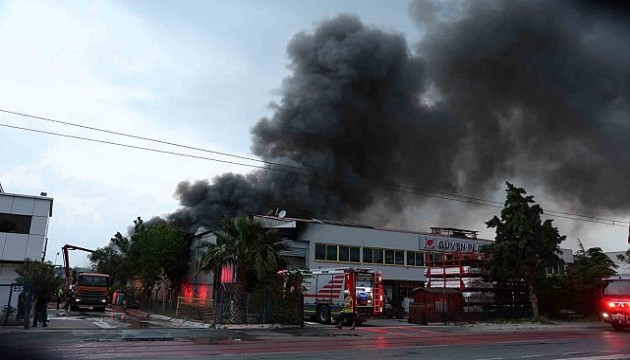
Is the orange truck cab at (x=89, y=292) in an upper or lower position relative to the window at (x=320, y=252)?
lower

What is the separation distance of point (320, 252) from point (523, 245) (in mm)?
14593

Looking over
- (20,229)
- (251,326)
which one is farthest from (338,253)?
(20,229)

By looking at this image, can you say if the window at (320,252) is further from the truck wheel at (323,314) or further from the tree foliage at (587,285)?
the tree foliage at (587,285)

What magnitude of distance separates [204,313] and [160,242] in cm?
1410

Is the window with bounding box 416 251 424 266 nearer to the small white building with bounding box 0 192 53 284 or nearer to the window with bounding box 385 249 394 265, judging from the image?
the window with bounding box 385 249 394 265

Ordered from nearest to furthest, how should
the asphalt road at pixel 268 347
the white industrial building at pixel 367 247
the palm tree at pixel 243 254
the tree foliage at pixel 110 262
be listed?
the asphalt road at pixel 268 347, the palm tree at pixel 243 254, the white industrial building at pixel 367 247, the tree foliage at pixel 110 262

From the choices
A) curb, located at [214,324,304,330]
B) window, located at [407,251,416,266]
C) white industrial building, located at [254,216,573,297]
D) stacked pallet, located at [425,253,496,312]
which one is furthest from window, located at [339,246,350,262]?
curb, located at [214,324,304,330]

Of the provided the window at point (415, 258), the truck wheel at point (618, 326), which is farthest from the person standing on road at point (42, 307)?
the window at point (415, 258)

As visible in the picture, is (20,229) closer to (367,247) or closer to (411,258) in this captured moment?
(367,247)

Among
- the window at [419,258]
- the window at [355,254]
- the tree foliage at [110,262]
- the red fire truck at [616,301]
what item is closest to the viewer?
the red fire truck at [616,301]

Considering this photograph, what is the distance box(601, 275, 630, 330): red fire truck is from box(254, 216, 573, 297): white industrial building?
11046 millimetres

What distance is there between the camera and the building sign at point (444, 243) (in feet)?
140

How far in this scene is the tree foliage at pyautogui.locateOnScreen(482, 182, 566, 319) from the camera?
92.0 ft

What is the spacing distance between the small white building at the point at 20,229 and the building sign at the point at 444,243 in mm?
30943
